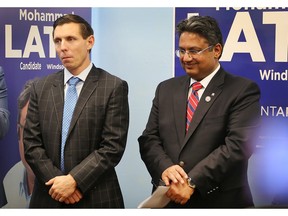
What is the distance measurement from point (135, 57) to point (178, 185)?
1.34 meters

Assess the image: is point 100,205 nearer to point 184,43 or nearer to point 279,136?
point 184,43

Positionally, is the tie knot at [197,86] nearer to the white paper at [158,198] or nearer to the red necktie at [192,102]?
the red necktie at [192,102]

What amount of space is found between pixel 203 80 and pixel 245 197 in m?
0.77

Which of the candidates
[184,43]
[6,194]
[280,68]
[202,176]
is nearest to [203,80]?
[184,43]

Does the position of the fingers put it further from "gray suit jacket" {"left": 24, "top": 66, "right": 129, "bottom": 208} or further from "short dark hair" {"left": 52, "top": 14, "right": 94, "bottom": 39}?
"short dark hair" {"left": 52, "top": 14, "right": 94, "bottom": 39}

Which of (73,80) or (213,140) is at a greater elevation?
(73,80)

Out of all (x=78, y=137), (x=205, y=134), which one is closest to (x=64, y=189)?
(x=78, y=137)

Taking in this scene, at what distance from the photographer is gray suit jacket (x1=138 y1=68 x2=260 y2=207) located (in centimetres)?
279

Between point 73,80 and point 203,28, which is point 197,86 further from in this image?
point 73,80

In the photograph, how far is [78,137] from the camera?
2.94 m

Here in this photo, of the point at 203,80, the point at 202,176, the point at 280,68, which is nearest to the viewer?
the point at 202,176

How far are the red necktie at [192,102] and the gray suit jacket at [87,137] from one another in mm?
391

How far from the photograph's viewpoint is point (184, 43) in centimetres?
291

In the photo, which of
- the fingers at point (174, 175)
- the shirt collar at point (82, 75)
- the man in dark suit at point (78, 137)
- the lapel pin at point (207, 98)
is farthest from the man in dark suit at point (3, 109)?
the lapel pin at point (207, 98)
